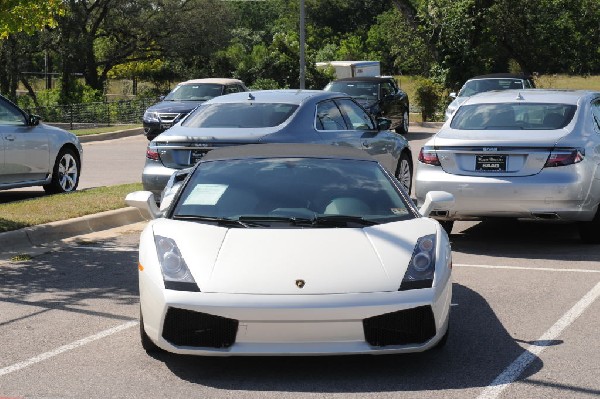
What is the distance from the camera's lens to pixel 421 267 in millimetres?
6715

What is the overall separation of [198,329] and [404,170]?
9807 mm

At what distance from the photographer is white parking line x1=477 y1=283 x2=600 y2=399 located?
6.28 meters

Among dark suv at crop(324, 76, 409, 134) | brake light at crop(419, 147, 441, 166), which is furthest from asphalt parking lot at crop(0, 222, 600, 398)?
dark suv at crop(324, 76, 409, 134)

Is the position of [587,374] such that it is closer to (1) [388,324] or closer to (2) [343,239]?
(1) [388,324]

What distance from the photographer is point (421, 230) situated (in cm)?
715

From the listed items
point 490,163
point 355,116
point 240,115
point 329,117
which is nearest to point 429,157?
point 490,163

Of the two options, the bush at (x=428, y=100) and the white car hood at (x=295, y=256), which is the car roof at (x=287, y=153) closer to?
the white car hood at (x=295, y=256)

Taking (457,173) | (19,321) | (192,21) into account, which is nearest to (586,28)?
(192,21)

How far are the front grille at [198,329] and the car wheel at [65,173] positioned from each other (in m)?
10.6

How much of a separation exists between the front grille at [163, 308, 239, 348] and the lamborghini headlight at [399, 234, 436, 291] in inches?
40.6

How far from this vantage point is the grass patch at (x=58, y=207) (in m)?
12.5

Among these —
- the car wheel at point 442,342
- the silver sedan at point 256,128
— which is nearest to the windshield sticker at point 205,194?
the car wheel at point 442,342

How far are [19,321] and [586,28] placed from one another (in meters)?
52.5

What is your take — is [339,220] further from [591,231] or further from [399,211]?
[591,231]
